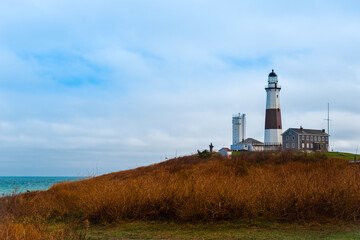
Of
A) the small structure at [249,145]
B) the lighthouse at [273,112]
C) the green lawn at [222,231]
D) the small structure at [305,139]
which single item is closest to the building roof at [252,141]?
the small structure at [249,145]

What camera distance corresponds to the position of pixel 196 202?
500 inches

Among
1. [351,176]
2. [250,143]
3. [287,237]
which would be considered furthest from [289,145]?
[287,237]

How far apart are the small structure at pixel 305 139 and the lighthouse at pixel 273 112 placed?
485cm

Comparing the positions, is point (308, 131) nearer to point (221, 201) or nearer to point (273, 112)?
point (273, 112)

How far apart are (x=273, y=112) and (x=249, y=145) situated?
36.4 ft

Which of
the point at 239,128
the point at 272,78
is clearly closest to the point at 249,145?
the point at 239,128

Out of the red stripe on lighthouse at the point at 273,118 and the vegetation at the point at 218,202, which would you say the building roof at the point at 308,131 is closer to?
the red stripe on lighthouse at the point at 273,118

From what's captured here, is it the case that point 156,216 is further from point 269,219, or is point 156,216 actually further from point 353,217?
point 353,217

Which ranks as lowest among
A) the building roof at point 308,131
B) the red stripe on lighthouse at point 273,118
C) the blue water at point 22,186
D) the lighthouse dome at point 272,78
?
the blue water at point 22,186

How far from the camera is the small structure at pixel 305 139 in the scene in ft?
218

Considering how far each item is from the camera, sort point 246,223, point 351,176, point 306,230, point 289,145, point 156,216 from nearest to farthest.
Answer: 1. point 306,230
2. point 246,223
3. point 156,216
4. point 351,176
5. point 289,145

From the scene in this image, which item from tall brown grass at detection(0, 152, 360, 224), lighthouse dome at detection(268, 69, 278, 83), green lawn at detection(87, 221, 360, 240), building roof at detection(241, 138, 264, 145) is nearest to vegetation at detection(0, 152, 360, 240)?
tall brown grass at detection(0, 152, 360, 224)

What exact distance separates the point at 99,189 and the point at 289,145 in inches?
2281

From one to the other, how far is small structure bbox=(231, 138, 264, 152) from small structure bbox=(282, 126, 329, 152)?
14.0ft
